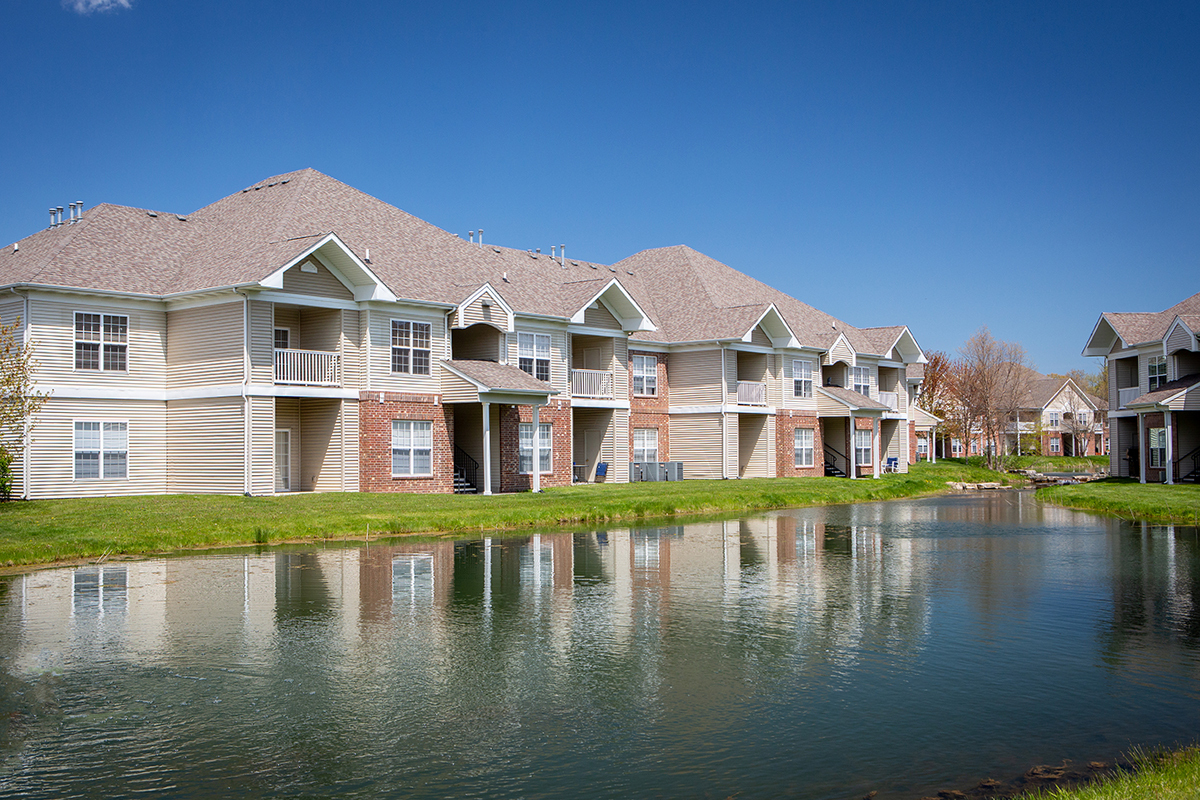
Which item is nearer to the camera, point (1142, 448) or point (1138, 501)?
point (1138, 501)

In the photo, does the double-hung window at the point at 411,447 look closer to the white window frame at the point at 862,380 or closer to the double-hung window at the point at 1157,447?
the white window frame at the point at 862,380

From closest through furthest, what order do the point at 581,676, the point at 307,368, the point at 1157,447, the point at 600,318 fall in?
the point at 581,676 < the point at 307,368 < the point at 600,318 < the point at 1157,447

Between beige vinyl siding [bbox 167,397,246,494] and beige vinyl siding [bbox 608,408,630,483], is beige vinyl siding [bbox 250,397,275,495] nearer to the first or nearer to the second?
beige vinyl siding [bbox 167,397,246,494]

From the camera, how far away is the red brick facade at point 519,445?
127 ft

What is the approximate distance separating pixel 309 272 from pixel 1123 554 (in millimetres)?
23898

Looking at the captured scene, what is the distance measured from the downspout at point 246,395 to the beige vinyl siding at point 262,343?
0.18m

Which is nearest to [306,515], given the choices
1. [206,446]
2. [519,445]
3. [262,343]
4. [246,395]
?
[246,395]

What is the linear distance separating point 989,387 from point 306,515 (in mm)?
64192

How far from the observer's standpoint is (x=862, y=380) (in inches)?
2311

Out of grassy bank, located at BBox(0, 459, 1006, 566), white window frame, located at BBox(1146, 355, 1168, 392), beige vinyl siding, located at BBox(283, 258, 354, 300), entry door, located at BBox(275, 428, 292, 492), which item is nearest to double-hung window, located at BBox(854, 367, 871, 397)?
white window frame, located at BBox(1146, 355, 1168, 392)

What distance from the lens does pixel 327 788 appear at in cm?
823

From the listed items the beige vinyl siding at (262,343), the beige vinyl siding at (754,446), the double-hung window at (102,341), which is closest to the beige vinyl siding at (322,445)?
the beige vinyl siding at (262,343)

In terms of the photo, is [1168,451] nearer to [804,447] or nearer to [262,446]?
[804,447]

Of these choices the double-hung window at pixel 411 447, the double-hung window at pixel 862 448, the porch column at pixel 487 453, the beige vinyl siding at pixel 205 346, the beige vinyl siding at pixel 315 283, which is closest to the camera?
the beige vinyl siding at pixel 205 346
